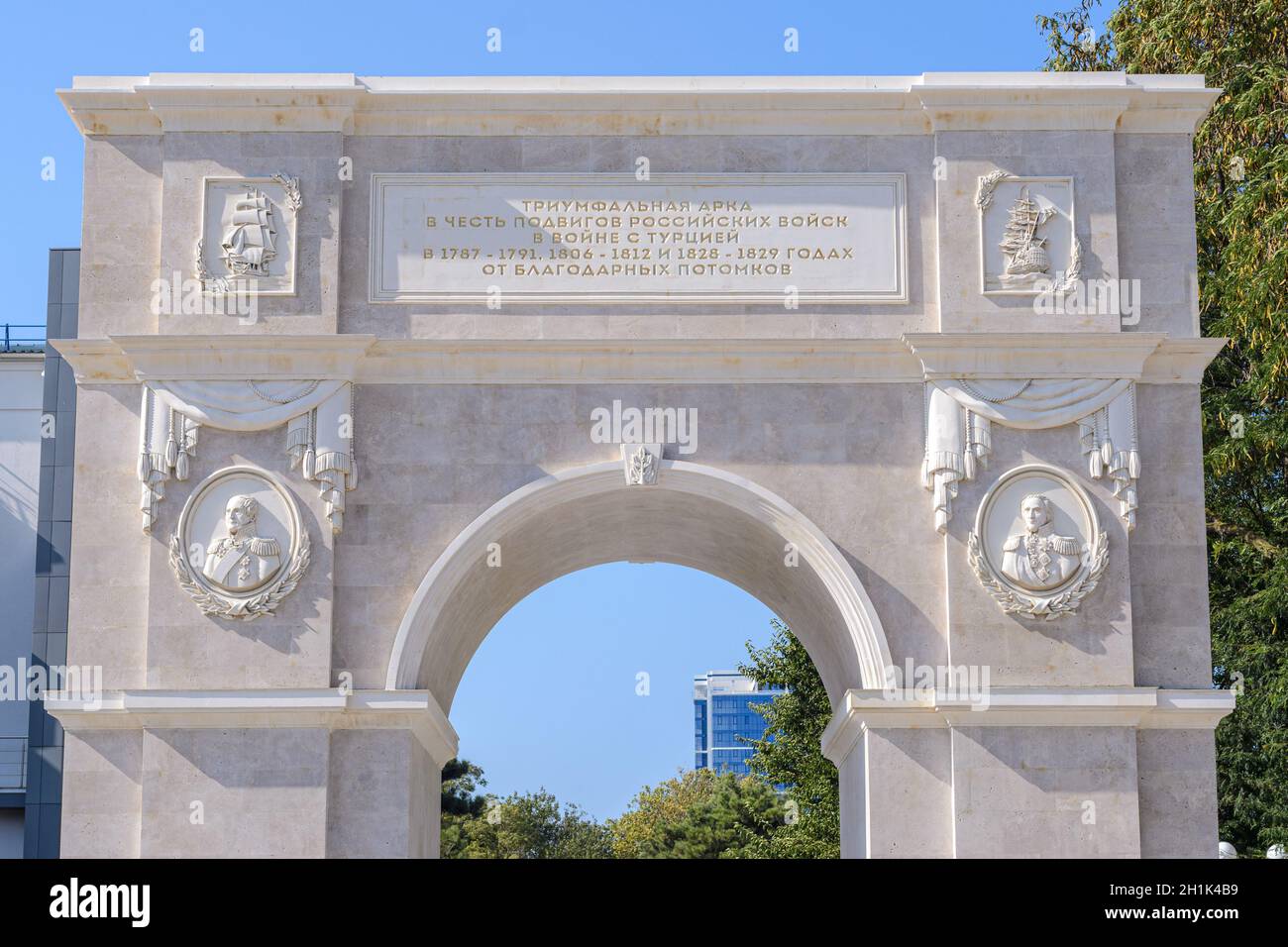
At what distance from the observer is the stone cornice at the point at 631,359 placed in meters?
20.9

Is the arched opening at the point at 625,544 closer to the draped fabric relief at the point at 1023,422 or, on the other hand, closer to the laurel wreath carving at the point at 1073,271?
the draped fabric relief at the point at 1023,422

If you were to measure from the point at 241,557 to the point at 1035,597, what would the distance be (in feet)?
27.5

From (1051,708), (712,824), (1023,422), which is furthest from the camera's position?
(712,824)

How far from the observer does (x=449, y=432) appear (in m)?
21.2

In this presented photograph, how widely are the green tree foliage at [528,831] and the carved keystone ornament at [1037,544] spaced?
154ft

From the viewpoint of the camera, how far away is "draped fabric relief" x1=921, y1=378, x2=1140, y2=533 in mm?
20828

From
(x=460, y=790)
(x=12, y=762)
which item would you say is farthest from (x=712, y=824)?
(x=12, y=762)

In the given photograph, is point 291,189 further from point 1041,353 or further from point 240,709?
point 1041,353

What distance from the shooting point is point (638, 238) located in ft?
70.3

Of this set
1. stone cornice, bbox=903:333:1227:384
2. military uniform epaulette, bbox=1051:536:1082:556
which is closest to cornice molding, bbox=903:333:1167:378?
stone cornice, bbox=903:333:1227:384

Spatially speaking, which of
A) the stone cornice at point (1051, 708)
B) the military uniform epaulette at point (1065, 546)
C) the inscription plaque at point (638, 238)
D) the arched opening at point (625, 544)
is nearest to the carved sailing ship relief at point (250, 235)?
the inscription plaque at point (638, 238)

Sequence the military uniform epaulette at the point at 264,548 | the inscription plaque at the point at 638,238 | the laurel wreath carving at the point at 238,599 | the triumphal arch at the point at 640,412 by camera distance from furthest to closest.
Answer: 1. the inscription plaque at the point at 638,238
2. the military uniform epaulette at the point at 264,548
3. the laurel wreath carving at the point at 238,599
4. the triumphal arch at the point at 640,412

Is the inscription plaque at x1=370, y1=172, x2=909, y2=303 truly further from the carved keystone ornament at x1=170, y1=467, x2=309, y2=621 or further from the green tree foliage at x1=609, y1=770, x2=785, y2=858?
the green tree foliage at x1=609, y1=770, x2=785, y2=858

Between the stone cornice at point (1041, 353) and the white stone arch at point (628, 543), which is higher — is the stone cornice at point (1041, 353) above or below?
above
